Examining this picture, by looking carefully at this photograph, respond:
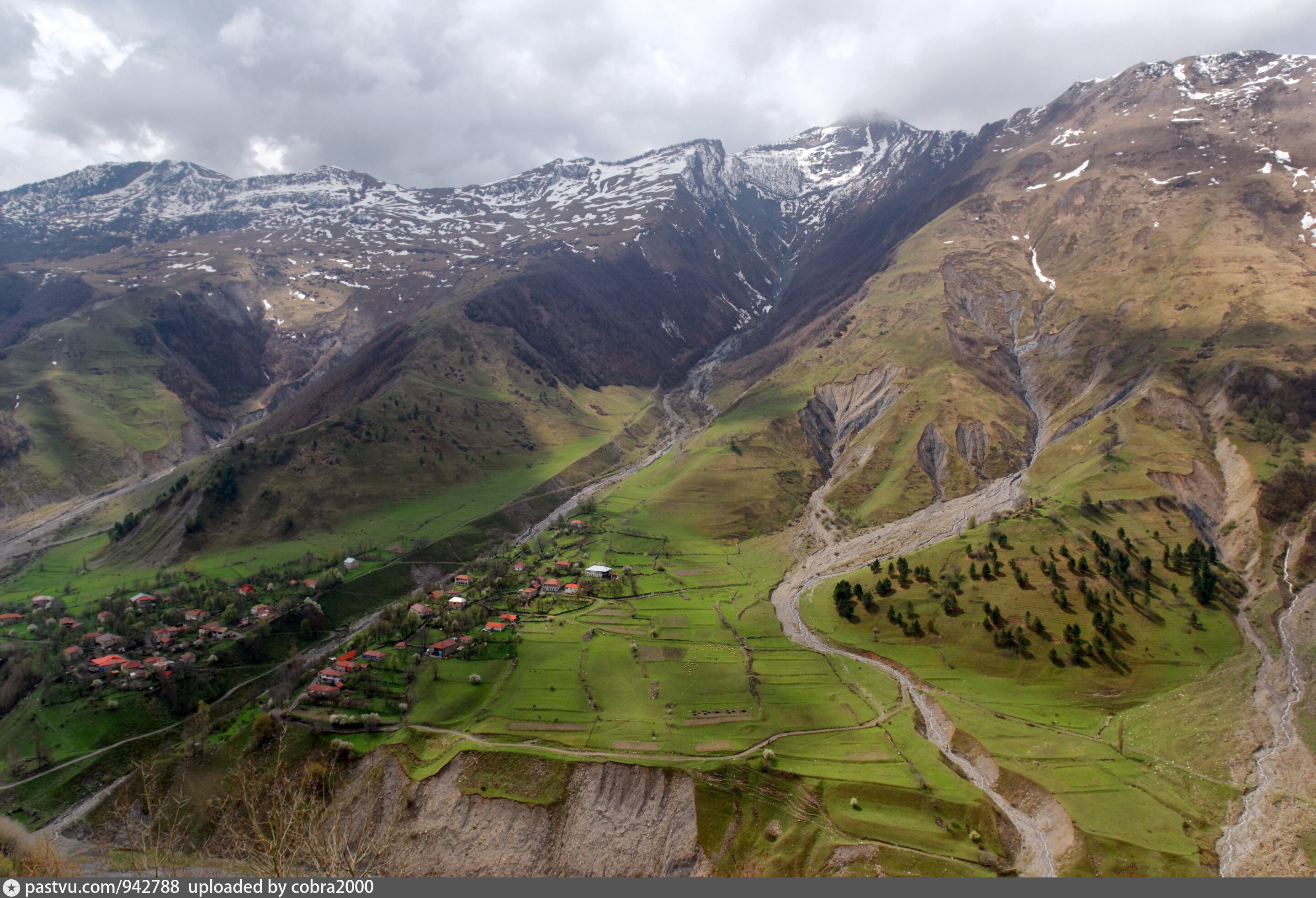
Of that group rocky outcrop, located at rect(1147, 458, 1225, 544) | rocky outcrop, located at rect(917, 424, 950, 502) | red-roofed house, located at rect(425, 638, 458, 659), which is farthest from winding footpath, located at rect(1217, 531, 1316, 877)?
red-roofed house, located at rect(425, 638, 458, 659)

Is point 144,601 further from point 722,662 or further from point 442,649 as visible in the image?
point 722,662

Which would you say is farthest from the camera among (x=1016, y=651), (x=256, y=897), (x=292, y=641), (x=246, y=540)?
→ (x=246, y=540)

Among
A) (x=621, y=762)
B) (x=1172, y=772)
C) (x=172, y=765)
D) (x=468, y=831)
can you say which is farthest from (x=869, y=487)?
(x=172, y=765)

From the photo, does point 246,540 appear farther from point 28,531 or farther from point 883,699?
point 883,699

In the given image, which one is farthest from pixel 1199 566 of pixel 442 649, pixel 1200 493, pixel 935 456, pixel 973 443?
pixel 442 649

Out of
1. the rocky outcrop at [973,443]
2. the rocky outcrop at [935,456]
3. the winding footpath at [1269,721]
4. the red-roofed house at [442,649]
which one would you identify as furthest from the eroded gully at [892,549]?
the red-roofed house at [442,649]

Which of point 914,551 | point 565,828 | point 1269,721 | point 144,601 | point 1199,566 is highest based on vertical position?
point 144,601
